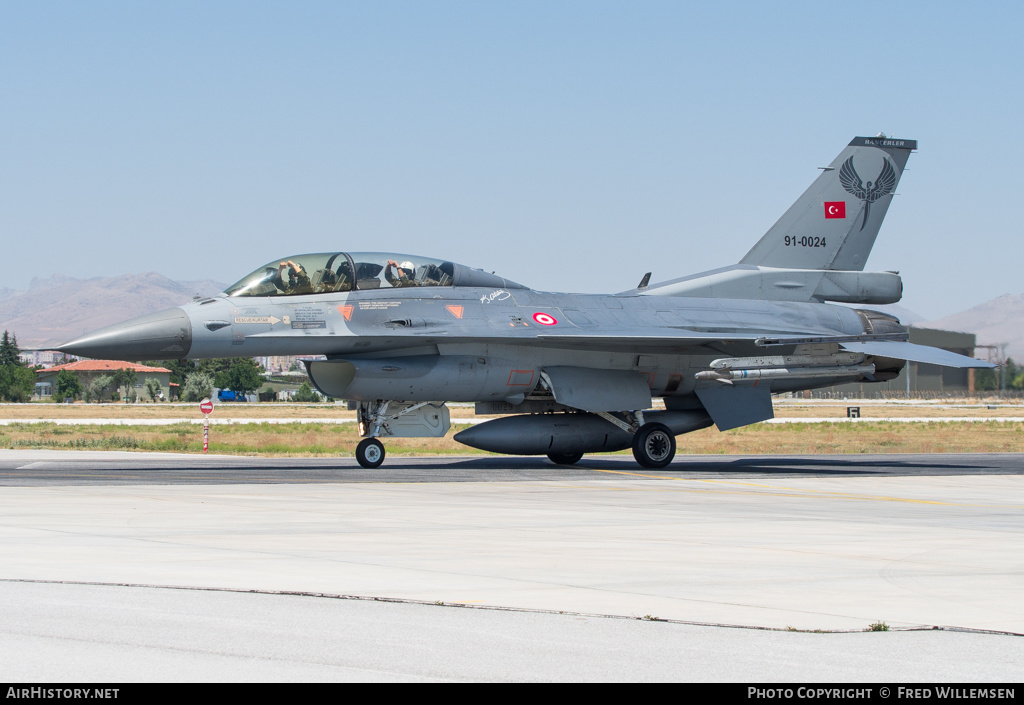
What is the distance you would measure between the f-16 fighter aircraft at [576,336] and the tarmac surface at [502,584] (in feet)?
12.9

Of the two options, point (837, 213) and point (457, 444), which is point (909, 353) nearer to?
point (837, 213)

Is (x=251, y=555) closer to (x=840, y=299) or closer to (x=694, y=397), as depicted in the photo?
(x=694, y=397)

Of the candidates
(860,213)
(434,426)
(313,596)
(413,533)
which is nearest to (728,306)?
(860,213)

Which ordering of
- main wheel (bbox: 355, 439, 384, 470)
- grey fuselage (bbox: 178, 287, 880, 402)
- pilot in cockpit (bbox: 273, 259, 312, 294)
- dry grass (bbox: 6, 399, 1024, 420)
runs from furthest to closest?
1. dry grass (bbox: 6, 399, 1024, 420)
2. main wheel (bbox: 355, 439, 384, 470)
3. pilot in cockpit (bbox: 273, 259, 312, 294)
4. grey fuselage (bbox: 178, 287, 880, 402)

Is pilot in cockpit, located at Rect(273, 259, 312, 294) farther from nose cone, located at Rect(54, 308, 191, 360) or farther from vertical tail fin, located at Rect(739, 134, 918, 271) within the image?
vertical tail fin, located at Rect(739, 134, 918, 271)

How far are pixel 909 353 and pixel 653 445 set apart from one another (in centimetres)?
513

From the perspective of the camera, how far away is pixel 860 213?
2383cm

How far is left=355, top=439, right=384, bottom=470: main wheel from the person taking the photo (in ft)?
63.0

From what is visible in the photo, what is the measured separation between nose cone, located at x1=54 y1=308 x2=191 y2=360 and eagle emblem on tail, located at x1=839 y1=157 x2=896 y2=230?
14.7 meters

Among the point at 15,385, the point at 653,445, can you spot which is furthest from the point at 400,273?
the point at 15,385

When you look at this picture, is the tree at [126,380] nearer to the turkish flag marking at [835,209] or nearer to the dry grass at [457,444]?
the dry grass at [457,444]

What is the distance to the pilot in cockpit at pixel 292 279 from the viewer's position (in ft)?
60.3

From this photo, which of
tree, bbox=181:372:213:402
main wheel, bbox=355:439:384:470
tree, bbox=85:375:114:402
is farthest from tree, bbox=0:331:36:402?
main wheel, bbox=355:439:384:470

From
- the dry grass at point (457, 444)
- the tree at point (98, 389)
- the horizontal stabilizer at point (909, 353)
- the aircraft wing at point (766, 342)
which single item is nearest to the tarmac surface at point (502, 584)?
the aircraft wing at point (766, 342)
